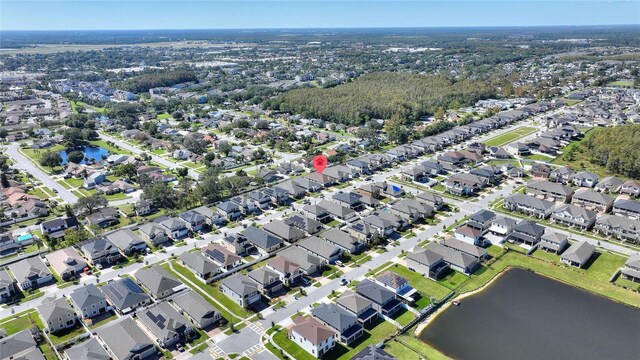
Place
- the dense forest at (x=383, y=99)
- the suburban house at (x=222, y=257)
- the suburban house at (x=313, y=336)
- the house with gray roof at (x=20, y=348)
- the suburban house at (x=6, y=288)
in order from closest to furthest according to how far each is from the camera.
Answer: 1. the house with gray roof at (x=20, y=348)
2. the suburban house at (x=313, y=336)
3. the suburban house at (x=6, y=288)
4. the suburban house at (x=222, y=257)
5. the dense forest at (x=383, y=99)

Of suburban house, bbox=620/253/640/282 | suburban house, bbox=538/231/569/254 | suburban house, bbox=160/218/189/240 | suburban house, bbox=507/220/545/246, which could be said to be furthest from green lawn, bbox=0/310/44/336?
suburban house, bbox=620/253/640/282

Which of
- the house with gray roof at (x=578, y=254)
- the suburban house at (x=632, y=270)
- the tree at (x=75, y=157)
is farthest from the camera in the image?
the tree at (x=75, y=157)

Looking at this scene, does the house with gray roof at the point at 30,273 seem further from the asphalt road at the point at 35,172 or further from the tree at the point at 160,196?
the asphalt road at the point at 35,172

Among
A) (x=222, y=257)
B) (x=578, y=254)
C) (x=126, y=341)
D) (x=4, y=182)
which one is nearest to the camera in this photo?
(x=126, y=341)

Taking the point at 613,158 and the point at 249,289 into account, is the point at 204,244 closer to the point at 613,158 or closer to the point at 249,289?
the point at 249,289

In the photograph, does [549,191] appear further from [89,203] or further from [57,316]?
[89,203]

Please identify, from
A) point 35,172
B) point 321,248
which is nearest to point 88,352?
point 321,248

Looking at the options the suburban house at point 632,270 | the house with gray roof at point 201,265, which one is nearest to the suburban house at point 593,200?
the suburban house at point 632,270
